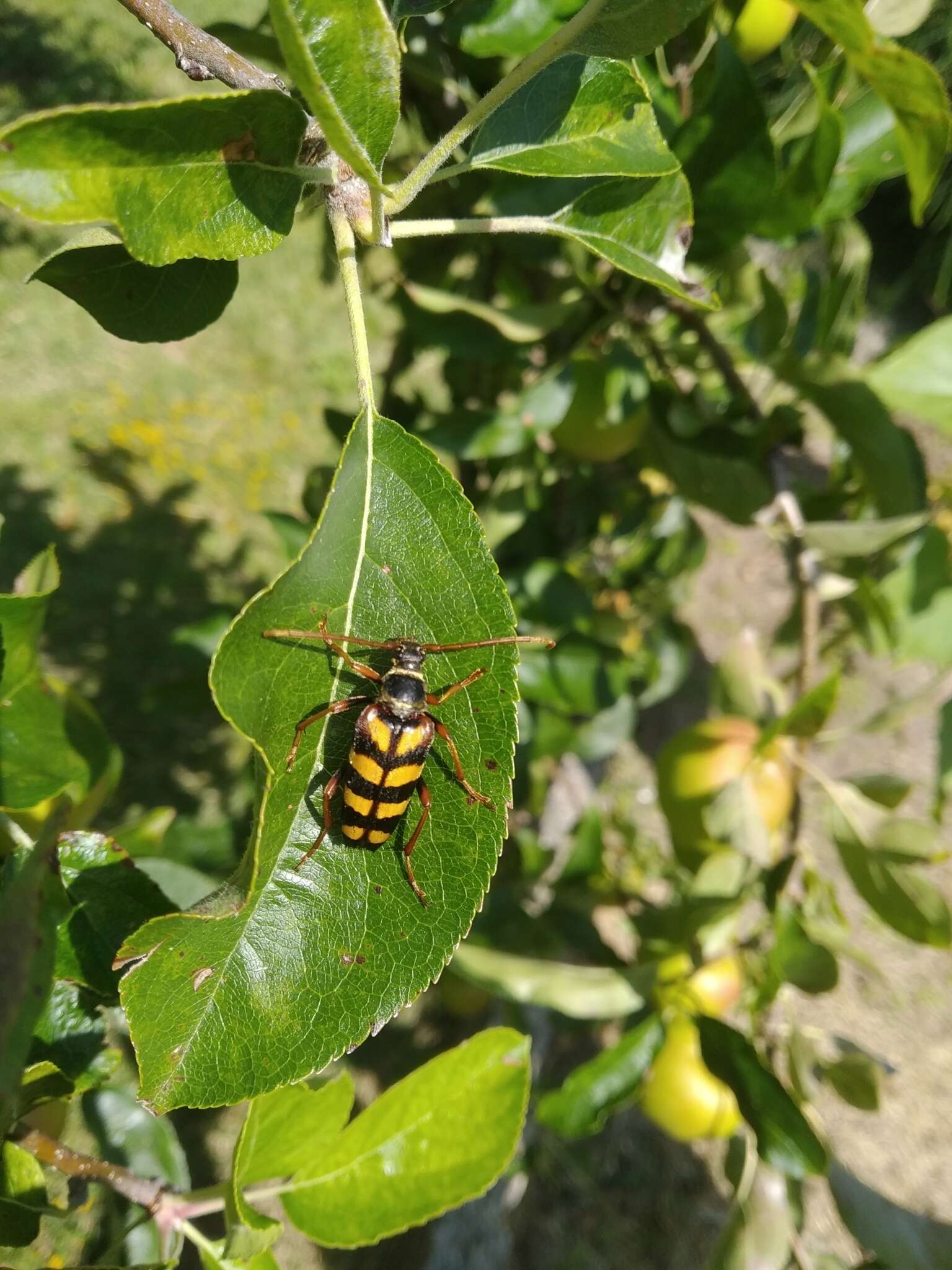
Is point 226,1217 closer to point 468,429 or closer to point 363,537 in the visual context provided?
point 363,537

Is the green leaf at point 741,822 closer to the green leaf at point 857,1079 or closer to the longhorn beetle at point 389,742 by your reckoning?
the green leaf at point 857,1079

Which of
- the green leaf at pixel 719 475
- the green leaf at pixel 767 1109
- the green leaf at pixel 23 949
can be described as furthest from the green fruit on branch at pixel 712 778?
the green leaf at pixel 23 949

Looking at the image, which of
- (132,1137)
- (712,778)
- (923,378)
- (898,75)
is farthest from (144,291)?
(712,778)

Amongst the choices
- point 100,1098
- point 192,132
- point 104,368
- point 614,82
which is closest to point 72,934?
point 100,1098

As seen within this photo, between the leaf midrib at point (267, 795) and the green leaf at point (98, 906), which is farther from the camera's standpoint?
the green leaf at point (98, 906)

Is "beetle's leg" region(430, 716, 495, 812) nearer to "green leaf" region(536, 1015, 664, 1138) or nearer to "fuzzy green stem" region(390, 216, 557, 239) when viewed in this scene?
"fuzzy green stem" region(390, 216, 557, 239)

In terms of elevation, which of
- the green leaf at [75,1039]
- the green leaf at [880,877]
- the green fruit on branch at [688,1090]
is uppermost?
the green leaf at [75,1039]
